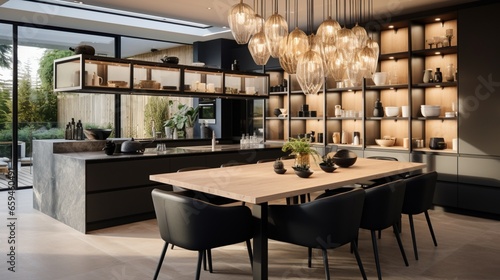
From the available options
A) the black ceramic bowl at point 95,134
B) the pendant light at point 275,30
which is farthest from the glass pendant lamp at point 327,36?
the black ceramic bowl at point 95,134

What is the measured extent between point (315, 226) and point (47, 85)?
20.4 feet

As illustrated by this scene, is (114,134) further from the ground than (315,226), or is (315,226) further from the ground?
(114,134)

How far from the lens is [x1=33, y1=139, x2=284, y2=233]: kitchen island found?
15.7ft

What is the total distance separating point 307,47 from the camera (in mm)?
4340

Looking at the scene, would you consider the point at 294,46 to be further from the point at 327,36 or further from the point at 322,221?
the point at 322,221

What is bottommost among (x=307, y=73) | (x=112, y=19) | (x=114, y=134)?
(x=114, y=134)

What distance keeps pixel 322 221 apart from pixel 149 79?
383 cm

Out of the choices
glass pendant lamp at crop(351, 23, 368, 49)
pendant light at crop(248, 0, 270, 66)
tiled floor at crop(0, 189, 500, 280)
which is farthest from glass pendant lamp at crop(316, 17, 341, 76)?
tiled floor at crop(0, 189, 500, 280)

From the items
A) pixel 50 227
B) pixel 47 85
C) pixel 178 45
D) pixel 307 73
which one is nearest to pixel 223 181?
pixel 307 73

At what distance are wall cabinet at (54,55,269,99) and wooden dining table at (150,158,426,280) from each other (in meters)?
2.22

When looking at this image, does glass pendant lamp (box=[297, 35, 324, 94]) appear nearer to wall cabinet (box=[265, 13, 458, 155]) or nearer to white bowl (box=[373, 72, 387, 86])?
wall cabinet (box=[265, 13, 458, 155])

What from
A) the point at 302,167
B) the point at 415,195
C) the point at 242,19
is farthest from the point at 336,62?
the point at 415,195

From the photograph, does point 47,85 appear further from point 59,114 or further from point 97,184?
point 97,184

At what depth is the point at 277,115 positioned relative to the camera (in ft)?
26.9
